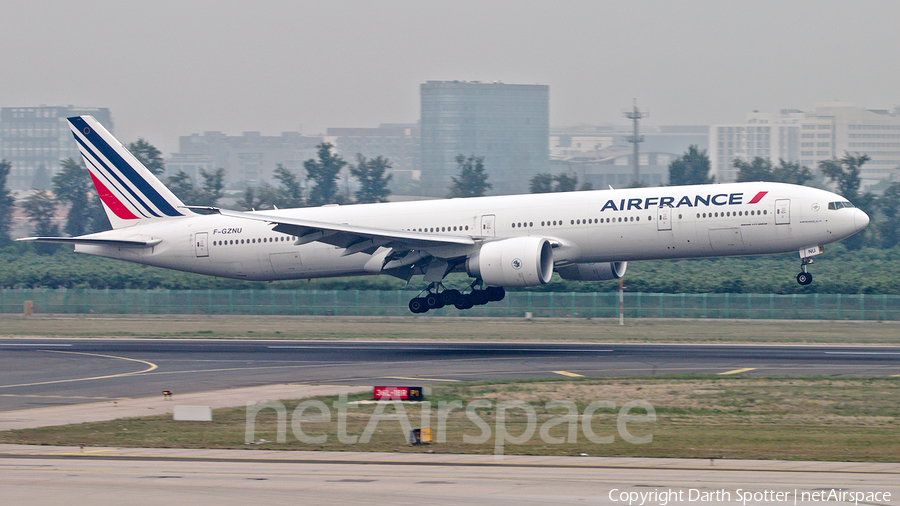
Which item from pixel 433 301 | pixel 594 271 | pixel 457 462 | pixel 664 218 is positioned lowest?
pixel 457 462

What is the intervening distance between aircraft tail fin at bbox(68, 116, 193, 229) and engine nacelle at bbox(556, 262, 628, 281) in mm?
18595

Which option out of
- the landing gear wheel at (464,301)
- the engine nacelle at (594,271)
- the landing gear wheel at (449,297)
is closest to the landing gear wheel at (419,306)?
the landing gear wheel at (449,297)

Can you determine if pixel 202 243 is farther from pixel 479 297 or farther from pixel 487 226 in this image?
pixel 487 226

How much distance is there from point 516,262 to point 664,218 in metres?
6.23

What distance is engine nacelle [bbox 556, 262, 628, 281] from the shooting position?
44.7 m

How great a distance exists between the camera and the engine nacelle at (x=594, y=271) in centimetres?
4466

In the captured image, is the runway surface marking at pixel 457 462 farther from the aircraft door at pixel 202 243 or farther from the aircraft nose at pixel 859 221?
the aircraft door at pixel 202 243

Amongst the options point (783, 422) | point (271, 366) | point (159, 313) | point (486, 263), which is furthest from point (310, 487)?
point (159, 313)

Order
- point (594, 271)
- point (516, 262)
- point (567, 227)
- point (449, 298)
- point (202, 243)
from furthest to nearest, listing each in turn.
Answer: point (202, 243) → point (594, 271) → point (449, 298) → point (567, 227) → point (516, 262)

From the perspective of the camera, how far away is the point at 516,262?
38.9 metres

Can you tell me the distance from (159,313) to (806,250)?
4109cm

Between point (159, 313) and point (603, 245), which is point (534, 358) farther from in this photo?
point (159, 313)

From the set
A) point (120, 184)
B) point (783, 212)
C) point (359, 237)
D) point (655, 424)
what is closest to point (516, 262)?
point (359, 237)

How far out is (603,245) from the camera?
40844mm
